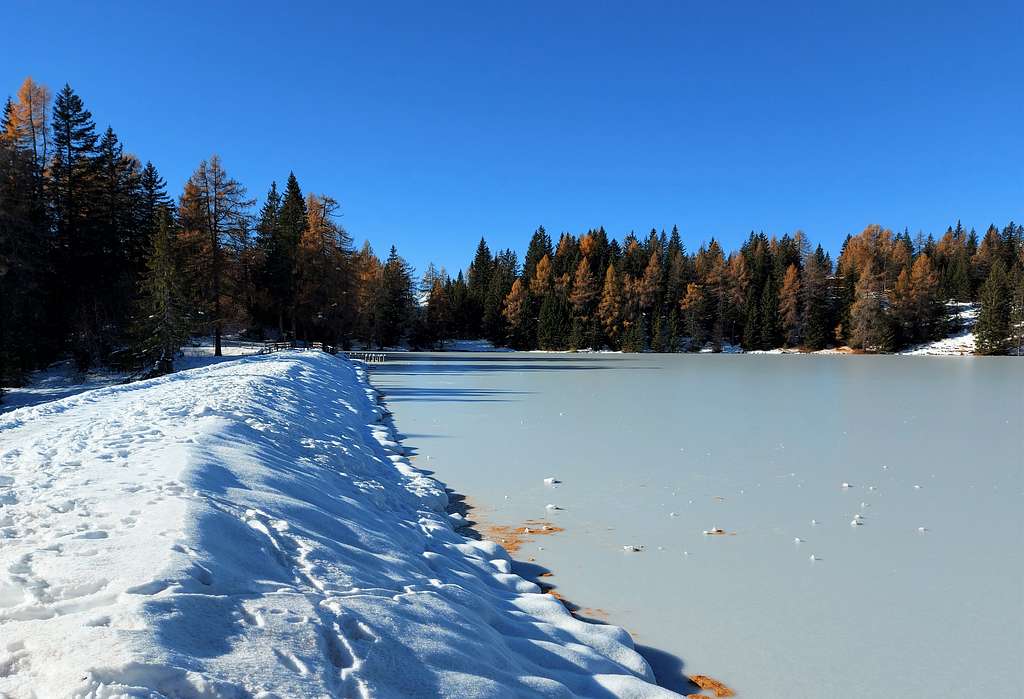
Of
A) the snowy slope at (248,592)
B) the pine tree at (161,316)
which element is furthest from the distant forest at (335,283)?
the snowy slope at (248,592)

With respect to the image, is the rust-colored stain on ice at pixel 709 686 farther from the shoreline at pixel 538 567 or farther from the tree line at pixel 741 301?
the tree line at pixel 741 301

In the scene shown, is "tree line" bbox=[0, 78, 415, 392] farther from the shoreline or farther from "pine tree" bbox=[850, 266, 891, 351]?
"pine tree" bbox=[850, 266, 891, 351]

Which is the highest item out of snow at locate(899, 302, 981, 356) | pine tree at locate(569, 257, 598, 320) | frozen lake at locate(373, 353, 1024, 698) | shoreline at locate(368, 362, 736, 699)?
pine tree at locate(569, 257, 598, 320)

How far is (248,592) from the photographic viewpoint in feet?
9.24

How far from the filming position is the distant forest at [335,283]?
25.4 meters

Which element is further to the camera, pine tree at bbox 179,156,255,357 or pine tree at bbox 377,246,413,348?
pine tree at bbox 377,246,413,348

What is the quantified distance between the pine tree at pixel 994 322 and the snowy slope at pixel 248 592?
7613 centimetres

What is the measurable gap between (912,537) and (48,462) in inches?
316

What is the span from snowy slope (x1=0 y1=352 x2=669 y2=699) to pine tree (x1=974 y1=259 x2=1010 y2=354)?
7613cm

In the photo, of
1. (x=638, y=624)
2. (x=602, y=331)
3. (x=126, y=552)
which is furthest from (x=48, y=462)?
(x=602, y=331)

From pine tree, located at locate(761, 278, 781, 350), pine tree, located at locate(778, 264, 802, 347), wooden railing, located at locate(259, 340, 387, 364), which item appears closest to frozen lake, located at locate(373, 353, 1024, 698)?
wooden railing, located at locate(259, 340, 387, 364)

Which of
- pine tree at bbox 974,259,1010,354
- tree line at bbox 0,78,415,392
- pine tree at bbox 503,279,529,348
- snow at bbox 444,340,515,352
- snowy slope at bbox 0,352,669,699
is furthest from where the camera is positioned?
pine tree at bbox 503,279,529,348

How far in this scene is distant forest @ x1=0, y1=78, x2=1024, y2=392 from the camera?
2536 cm

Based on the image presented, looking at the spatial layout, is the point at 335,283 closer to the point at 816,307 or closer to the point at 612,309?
the point at 612,309
